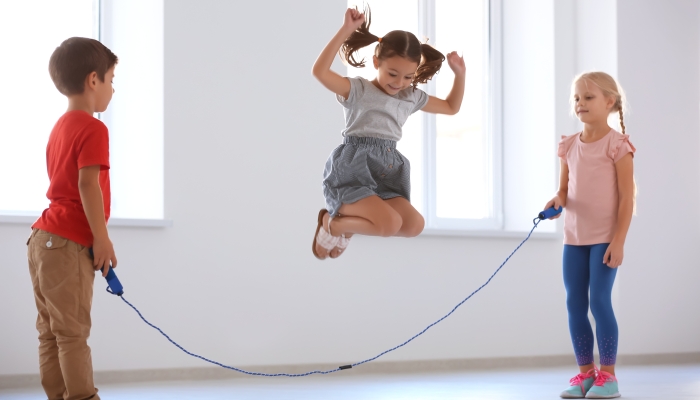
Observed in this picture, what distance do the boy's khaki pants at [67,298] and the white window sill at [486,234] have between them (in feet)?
7.31

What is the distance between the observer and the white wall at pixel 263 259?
3646mm

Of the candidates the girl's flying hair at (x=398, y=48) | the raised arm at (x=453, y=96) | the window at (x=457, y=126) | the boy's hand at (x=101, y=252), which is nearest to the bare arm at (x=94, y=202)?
the boy's hand at (x=101, y=252)

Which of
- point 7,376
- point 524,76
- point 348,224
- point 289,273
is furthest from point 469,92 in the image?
point 7,376

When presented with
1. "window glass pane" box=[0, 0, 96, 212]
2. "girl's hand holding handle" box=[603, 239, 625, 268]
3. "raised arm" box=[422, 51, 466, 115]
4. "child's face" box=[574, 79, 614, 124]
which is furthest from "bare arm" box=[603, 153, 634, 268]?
"window glass pane" box=[0, 0, 96, 212]

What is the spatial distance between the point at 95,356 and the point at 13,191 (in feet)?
2.99

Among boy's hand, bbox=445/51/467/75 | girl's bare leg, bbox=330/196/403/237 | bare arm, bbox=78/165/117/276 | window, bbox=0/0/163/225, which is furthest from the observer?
window, bbox=0/0/163/225

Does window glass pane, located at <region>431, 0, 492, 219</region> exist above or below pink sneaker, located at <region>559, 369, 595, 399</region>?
above

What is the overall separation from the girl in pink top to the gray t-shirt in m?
0.83

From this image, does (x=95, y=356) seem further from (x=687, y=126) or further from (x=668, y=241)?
(x=687, y=126)

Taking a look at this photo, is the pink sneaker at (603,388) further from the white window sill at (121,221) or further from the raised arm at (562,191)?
the white window sill at (121,221)

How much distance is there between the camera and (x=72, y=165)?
233cm

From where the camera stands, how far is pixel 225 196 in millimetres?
3863

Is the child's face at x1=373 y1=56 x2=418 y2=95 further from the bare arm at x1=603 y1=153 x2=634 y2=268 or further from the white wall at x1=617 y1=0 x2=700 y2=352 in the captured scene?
the white wall at x1=617 y1=0 x2=700 y2=352

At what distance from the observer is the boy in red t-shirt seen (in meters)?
2.29
